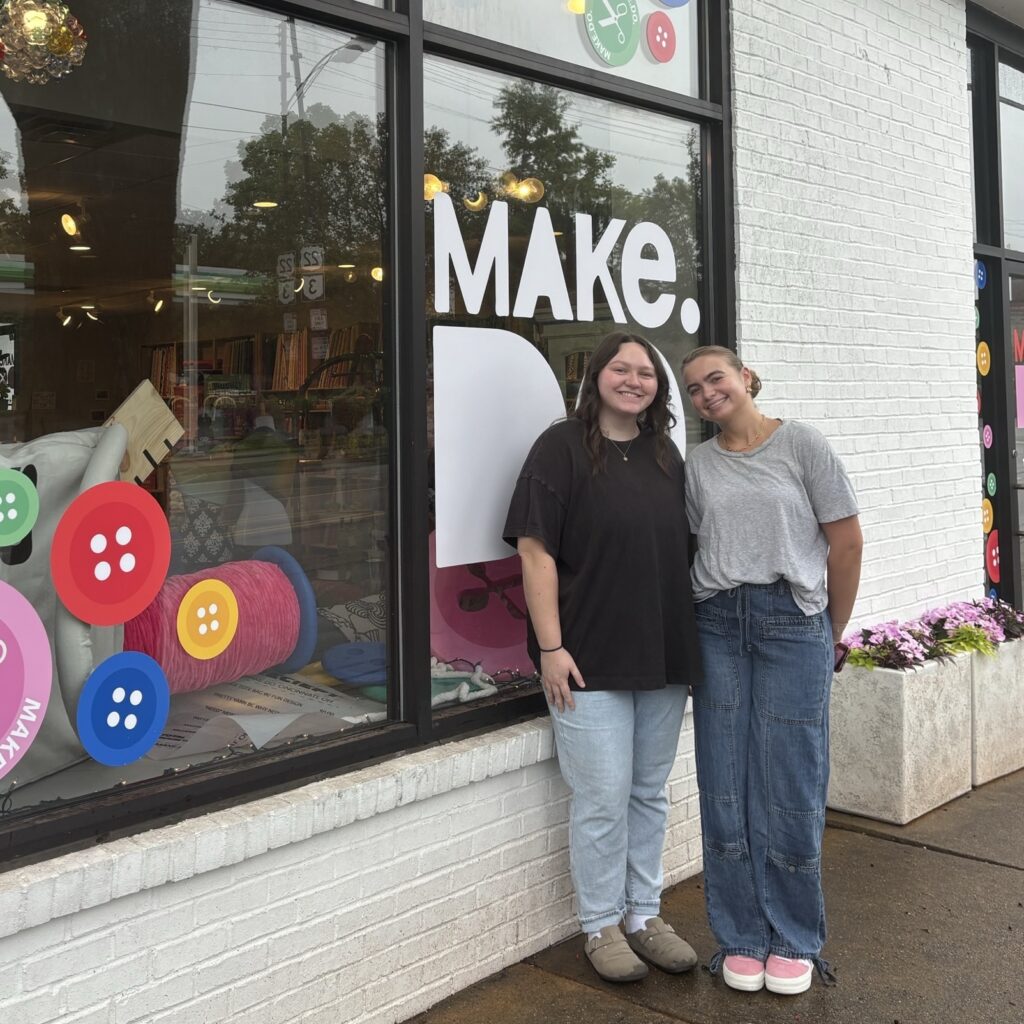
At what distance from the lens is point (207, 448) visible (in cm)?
297

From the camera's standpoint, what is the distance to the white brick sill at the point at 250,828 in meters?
2.36

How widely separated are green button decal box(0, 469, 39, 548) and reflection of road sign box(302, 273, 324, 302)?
0.93 m

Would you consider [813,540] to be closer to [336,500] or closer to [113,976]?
[336,500]

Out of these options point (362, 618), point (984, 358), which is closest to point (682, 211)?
point (362, 618)

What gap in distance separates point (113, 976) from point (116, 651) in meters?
0.71

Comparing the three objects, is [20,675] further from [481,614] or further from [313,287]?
[481,614]

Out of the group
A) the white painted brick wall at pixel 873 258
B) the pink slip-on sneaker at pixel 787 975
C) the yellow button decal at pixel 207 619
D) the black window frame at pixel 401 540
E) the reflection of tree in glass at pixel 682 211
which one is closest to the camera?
the black window frame at pixel 401 540

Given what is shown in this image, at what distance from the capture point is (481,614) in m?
3.60

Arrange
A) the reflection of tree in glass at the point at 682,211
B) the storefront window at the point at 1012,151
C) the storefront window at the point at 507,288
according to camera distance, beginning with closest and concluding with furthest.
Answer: the storefront window at the point at 507,288
the reflection of tree in glass at the point at 682,211
the storefront window at the point at 1012,151

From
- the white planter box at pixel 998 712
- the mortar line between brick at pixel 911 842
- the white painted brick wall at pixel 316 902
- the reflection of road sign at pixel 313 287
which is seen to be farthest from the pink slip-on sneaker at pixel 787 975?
the reflection of road sign at pixel 313 287

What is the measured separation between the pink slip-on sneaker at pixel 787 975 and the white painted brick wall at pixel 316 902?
2.23 ft

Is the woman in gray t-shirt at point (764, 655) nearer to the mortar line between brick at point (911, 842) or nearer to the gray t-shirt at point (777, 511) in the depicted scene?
the gray t-shirt at point (777, 511)

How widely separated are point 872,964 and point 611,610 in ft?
4.34

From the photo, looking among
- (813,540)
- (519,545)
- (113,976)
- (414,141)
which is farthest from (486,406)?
(113,976)
